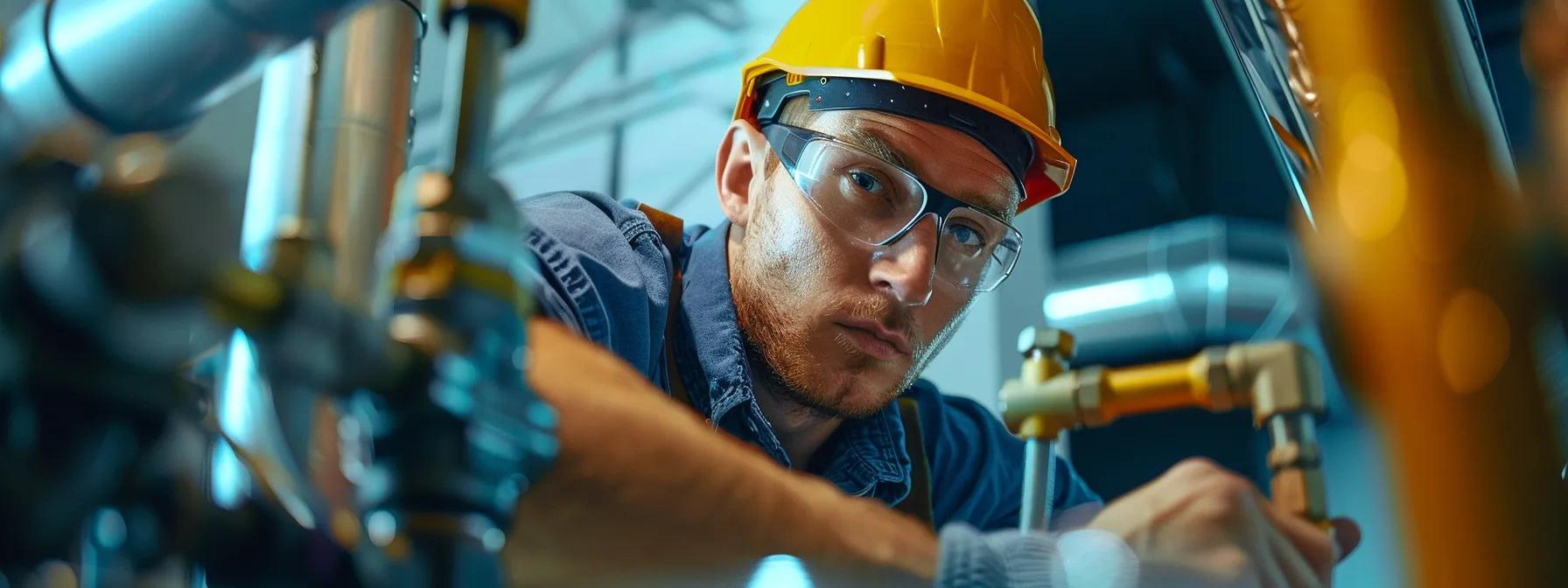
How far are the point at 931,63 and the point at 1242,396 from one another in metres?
0.61

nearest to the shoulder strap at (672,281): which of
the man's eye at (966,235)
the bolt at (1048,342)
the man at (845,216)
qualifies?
the man at (845,216)

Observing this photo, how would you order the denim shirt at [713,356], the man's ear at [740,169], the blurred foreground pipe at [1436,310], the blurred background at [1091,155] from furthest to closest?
the blurred background at [1091,155]
the man's ear at [740,169]
the denim shirt at [713,356]
the blurred foreground pipe at [1436,310]

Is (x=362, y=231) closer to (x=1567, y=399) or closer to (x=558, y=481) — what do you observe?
(x=558, y=481)

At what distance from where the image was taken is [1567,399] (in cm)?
18

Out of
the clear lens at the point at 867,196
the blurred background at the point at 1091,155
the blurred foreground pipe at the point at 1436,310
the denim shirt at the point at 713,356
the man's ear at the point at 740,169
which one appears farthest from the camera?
the blurred background at the point at 1091,155

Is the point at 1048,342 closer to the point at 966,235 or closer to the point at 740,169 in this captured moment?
the point at 966,235

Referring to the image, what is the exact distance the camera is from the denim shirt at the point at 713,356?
29.4 inches

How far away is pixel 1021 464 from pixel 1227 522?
0.98m

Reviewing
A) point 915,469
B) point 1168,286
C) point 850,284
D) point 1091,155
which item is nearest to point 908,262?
point 850,284

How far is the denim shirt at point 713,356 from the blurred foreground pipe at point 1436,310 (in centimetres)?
40

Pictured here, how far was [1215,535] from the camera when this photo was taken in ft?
1.20

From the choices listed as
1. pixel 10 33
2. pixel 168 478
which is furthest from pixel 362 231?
pixel 168 478

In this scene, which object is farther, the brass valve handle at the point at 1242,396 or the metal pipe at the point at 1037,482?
the metal pipe at the point at 1037,482

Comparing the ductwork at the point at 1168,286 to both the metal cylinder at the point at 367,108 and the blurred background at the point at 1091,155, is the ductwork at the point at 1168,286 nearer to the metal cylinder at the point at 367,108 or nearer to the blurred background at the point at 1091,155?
the blurred background at the point at 1091,155
